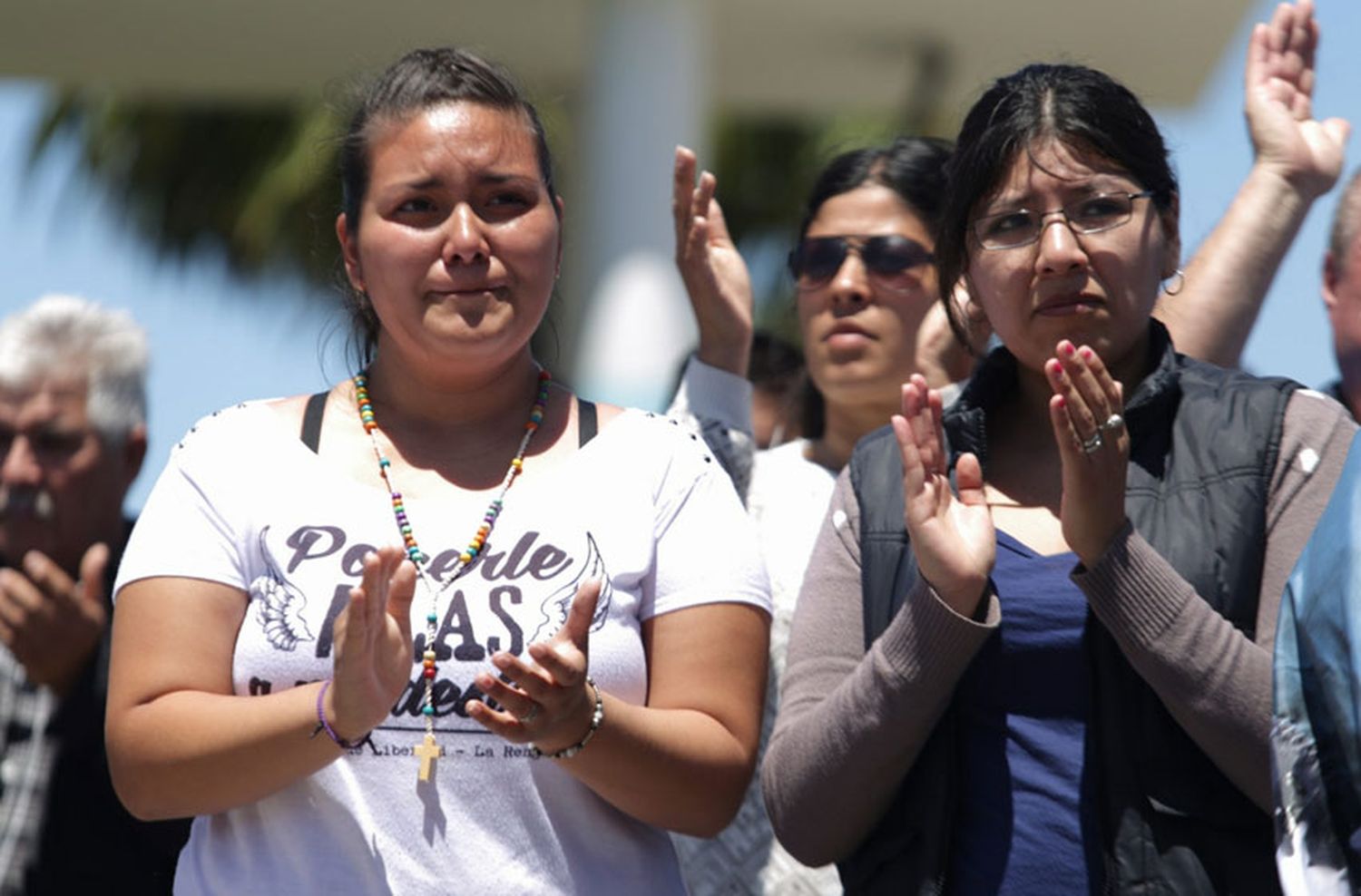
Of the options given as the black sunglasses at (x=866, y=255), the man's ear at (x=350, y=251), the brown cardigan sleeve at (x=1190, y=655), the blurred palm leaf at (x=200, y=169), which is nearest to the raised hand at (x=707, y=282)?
the black sunglasses at (x=866, y=255)

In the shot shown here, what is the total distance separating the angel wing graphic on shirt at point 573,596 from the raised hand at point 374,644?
219mm

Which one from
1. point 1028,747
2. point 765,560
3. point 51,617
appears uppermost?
point 1028,747

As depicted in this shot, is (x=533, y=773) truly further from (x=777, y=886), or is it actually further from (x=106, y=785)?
(x=106, y=785)

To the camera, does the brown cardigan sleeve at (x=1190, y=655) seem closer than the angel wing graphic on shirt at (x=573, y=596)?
Yes

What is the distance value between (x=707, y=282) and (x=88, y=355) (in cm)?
130

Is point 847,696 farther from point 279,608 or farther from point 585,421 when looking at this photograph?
point 279,608

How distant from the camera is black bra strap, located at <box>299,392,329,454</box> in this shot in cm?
297

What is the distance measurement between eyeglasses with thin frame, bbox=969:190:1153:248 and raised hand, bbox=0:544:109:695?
5.85 ft

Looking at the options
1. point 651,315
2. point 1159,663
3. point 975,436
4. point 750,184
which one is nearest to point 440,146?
point 975,436

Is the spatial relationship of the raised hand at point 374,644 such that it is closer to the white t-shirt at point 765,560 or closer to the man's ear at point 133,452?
the white t-shirt at point 765,560

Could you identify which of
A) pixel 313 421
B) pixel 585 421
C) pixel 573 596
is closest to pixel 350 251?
pixel 313 421

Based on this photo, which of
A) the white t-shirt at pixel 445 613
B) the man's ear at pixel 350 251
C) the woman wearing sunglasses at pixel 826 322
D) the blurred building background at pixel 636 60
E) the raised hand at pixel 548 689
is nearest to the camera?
the raised hand at pixel 548 689

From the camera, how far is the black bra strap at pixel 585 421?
3.02m

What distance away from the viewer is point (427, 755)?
107 inches
